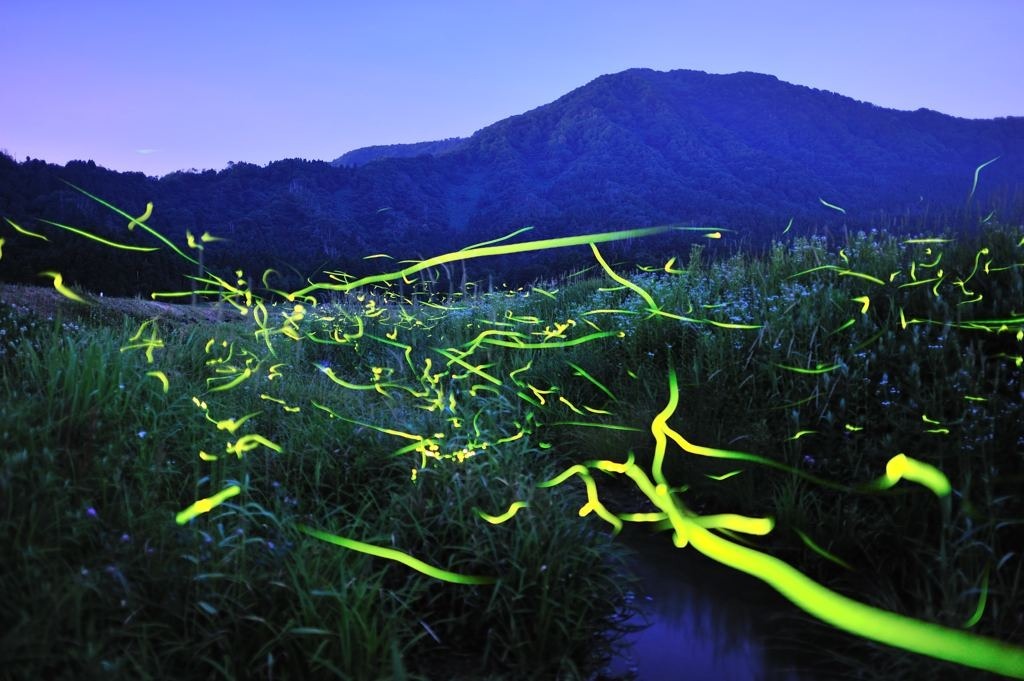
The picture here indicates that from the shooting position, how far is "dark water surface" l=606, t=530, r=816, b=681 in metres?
3.16

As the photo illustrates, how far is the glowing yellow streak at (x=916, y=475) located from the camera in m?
3.62

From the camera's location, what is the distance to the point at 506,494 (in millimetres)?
3812

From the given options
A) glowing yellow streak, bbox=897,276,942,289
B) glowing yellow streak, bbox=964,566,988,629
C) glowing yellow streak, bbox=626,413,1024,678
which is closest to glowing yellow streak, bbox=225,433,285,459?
glowing yellow streak, bbox=626,413,1024,678

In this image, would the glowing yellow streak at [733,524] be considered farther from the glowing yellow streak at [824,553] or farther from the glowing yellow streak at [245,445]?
the glowing yellow streak at [245,445]

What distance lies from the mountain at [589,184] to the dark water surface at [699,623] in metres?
3.62

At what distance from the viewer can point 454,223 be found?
7088cm

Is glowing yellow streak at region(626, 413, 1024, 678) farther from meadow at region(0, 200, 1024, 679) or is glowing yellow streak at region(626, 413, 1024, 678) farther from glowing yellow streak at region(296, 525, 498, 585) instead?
glowing yellow streak at region(296, 525, 498, 585)

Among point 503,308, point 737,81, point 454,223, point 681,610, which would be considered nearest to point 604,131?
point 454,223

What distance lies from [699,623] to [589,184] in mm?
78447

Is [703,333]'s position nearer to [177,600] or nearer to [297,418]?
→ [297,418]

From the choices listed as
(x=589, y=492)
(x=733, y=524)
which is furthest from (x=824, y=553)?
(x=589, y=492)

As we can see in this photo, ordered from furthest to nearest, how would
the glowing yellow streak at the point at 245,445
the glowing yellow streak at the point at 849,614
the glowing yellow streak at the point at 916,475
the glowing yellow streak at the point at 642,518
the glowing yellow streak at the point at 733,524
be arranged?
the glowing yellow streak at the point at 642,518 < the glowing yellow streak at the point at 733,524 < the glowing yellow streak at the point at 245,445 < the glowing yellow streak at the point at 916,475 < the glowing yellow streak at the point at 849,614

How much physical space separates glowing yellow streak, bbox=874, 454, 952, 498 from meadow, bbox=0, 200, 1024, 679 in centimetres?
2

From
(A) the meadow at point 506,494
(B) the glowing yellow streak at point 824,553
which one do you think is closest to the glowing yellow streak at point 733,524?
(A) the meadow at point 506,494
